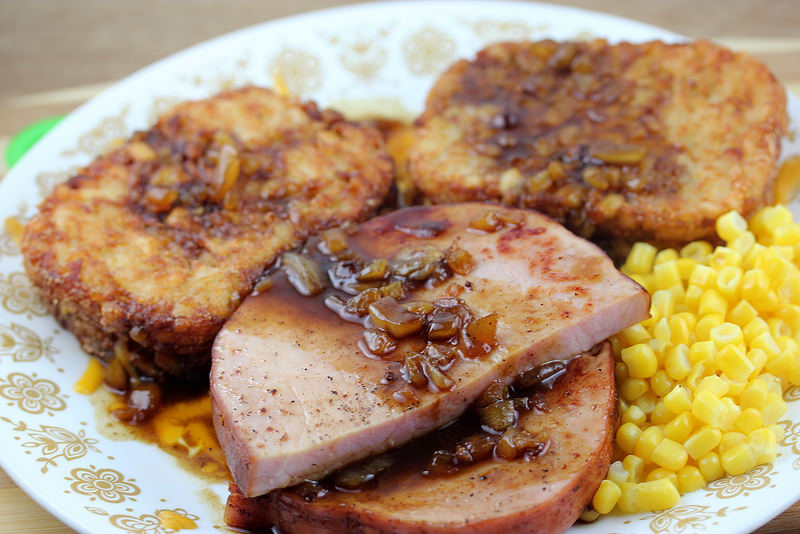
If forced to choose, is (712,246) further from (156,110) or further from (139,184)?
(156,110)

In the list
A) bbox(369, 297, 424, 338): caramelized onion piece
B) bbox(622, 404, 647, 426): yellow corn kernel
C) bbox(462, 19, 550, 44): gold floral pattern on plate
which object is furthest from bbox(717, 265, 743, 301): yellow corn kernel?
bbox(462, 19, 550, 44): gold floral pattern on plate

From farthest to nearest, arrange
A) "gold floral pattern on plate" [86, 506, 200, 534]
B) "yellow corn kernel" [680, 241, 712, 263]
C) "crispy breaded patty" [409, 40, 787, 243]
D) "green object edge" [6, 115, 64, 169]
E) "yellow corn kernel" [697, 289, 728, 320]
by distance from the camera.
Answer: "green object edge" [6, 115, 64, 169], "crispy breaded patty" [409, 40, 787, 243], "yellow corn kernel" [680, 241, 712, 263], "yellow corn kernel" [697, 289, 728, 320], "gold floral pattern on plate" [86, 506, 200, 534]

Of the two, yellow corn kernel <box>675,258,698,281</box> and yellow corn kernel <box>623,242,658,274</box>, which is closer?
yellow corn kernel <box>675,258,698,281</box>

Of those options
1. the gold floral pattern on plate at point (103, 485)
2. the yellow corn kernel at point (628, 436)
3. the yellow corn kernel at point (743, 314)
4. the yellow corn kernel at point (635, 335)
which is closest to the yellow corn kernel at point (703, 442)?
the yellow corn kernel at point (628, 436)

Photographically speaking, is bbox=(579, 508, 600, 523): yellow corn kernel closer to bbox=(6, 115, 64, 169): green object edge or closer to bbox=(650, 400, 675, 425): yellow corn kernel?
bbox=(650, 400, 675, 425): yellow corn kernel

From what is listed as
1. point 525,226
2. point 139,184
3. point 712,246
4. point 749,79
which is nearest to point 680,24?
point 749,79

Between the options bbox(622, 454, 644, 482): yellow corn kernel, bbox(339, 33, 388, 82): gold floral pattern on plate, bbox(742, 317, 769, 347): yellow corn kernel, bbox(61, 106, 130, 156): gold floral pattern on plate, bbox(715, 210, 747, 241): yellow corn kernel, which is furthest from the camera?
bbox(339, 33, 388, 82): gold floral pattern on plate
